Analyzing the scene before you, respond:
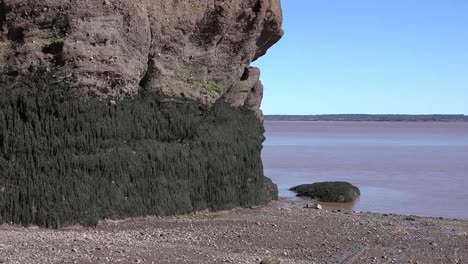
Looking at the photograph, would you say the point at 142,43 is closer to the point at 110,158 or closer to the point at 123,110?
the point at 123,110

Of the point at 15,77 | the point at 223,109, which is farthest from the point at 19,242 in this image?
the point at 223,109

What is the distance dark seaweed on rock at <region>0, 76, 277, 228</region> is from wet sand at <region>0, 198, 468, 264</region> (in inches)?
12.8

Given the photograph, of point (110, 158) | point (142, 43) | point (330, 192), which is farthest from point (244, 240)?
point (330, 192)

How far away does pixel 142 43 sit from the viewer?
1292cm

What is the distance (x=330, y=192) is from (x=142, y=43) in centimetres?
1028

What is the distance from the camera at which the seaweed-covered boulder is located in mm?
21047

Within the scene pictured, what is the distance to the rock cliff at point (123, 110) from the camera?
1100 centimetres

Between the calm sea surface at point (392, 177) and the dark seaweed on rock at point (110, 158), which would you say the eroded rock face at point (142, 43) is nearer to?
the dark seaweed on rock at point (110, 158)

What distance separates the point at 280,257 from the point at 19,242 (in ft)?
12.2

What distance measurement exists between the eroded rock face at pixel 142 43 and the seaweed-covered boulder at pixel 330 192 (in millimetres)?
5349

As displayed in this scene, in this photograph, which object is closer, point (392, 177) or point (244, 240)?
point (244, 240)

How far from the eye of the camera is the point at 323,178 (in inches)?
1072

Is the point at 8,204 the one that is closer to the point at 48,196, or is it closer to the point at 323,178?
the point at 48,196

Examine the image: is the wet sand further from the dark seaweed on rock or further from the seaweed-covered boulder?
the seaweed-covered boulder
